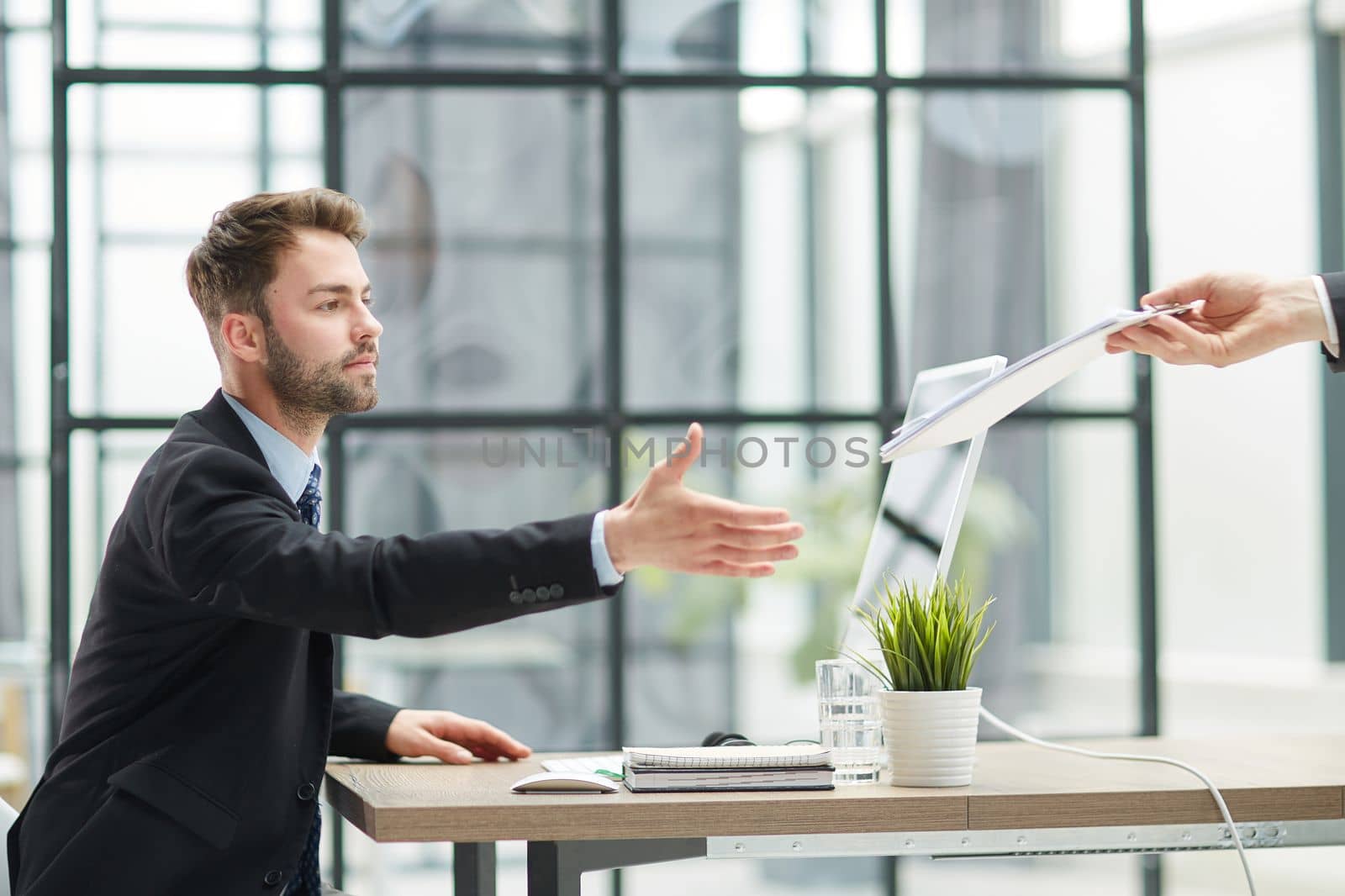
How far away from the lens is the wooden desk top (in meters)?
1.66

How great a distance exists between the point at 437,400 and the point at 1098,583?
157cm

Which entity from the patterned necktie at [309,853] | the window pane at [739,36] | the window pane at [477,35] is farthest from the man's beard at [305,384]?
the window pane at [739,36]

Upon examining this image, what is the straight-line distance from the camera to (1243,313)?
7.04 ft

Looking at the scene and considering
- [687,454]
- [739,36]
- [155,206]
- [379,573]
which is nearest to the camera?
[687,454]

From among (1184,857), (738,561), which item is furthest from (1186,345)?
(1184,857)

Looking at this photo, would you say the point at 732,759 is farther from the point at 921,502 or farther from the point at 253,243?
the point at 253,243

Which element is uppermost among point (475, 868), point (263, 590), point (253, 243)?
point (253, 243)

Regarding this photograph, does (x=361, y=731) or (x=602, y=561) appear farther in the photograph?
(x=361, y=731)

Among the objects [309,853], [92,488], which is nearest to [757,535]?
[309,853]

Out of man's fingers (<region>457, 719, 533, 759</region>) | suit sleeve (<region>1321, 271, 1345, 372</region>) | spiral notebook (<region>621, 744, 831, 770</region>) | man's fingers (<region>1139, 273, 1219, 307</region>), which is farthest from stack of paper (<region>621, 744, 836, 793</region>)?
suit sleeve (<region>1321, 271, 1345, 372</region>)

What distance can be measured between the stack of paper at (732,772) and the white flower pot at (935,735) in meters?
0.10

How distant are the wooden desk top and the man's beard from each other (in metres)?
0.51

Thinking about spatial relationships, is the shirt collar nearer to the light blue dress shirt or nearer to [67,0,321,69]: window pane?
the light blue dress shirt

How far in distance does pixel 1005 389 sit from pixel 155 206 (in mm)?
2050
